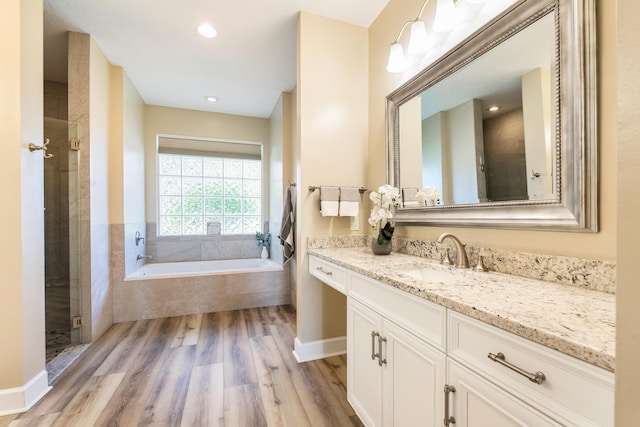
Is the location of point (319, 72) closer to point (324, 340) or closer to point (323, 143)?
point (323, 143)

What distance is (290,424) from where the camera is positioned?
56.3 inches

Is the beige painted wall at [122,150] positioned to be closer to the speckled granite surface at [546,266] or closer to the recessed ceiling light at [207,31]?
the recessed ceiling light at [207,31]

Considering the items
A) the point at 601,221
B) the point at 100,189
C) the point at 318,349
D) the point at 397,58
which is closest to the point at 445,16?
the point at 397,58

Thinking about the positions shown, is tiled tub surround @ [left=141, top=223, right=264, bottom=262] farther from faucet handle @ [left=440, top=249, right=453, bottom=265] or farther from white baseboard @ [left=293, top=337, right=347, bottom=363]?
faucet handle @ [left=440, top=249, right=453, bottom=265]

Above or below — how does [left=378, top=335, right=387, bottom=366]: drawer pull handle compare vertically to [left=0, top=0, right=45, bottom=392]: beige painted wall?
below

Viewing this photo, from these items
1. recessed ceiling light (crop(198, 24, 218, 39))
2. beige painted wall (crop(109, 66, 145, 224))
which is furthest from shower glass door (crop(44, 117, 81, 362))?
recessed ceiling light (crop(198, 24, 218, 39))

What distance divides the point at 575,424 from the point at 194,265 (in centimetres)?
401

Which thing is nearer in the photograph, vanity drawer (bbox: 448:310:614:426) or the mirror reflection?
vanity drawer (bbox: 448:310:614:426)

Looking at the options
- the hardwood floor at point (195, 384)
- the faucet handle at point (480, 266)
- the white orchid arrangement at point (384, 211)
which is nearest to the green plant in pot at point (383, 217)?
the white orchid arrangement at point (384, 211)

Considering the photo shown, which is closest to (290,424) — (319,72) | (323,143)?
(323,143)

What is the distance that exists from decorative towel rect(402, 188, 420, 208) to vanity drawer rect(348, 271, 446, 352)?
0.75m

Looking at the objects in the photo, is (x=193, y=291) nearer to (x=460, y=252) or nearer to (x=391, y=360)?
(x=391, y=360)

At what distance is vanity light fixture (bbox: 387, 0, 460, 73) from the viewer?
1458 millimetres

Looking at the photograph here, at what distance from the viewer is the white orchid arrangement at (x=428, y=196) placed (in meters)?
1.69
